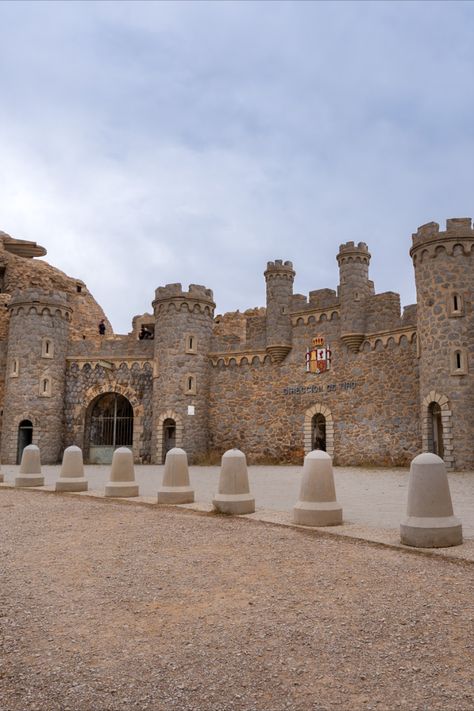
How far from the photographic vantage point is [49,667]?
3.71 metres

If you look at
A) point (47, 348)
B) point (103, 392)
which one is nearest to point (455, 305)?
point (103, 392)

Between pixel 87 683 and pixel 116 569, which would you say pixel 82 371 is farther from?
pixel 87 683

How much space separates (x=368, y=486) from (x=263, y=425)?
35.4ft

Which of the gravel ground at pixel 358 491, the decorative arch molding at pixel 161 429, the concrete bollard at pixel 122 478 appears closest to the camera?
the gravel ground at pixel 358 491

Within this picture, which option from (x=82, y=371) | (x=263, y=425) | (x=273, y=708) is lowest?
(x=273, y=708)

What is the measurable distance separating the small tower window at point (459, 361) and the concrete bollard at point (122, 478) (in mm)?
10257

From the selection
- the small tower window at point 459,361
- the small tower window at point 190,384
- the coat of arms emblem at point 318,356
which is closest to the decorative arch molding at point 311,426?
the coat of arms emblem at point 318,356

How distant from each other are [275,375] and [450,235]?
29.5ft

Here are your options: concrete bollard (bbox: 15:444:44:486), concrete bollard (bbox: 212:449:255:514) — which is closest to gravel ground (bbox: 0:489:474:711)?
concrete bollard (bbox: 212:449:255:514)

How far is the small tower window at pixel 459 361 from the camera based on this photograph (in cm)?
1727

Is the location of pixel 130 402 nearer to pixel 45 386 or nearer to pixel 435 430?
pixel 45 386

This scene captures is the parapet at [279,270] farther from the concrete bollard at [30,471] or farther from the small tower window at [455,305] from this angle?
the concrete bollard at [30,471]

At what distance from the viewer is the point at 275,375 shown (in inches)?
945

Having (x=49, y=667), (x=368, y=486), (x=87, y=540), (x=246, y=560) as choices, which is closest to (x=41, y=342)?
(x=368, y=486)
